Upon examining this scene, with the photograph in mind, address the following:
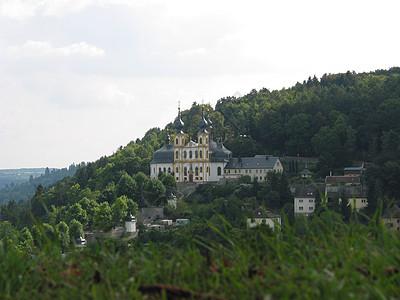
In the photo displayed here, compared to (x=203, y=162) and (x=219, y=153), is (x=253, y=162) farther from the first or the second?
(x=203, y=162)

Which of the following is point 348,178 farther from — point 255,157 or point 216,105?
point 216,105

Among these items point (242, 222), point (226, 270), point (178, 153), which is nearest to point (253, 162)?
point (178, 153)

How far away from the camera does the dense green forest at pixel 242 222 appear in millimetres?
6609

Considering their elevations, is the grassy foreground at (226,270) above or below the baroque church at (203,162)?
below

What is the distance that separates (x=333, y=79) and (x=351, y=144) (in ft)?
179

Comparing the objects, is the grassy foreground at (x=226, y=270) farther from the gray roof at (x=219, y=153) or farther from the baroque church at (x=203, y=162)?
the gray roof at (x=219, y=153)

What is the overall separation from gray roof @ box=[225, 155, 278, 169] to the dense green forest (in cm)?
691

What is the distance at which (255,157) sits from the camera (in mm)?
108000

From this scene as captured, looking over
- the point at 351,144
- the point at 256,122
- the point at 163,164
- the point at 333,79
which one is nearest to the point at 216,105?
the point at 333,79

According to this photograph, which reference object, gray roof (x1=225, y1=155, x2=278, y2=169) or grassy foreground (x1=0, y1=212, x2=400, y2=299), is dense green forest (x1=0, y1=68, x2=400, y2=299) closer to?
grassy foreground (x1=0, y1=212, x2=400, y2=299)

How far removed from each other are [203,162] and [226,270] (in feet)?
344

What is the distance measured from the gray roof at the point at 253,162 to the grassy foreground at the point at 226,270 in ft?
318

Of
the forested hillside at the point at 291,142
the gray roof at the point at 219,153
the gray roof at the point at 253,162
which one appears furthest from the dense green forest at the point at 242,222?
the gray roof at the point at 253,162

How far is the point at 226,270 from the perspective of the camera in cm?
689
